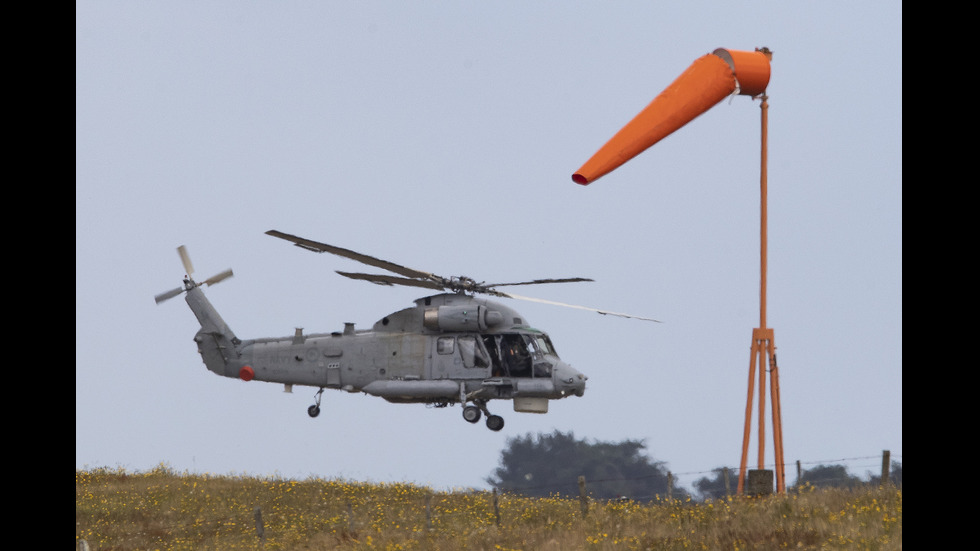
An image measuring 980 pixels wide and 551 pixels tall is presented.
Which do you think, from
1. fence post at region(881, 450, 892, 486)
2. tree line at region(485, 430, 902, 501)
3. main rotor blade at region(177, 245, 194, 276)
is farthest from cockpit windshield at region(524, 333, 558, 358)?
tree line at region(485, 430, 902, 501)

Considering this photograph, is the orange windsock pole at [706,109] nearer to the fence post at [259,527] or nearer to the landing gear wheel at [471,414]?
the landing gear wheel at [471,414]

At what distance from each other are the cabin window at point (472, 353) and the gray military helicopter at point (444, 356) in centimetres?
2

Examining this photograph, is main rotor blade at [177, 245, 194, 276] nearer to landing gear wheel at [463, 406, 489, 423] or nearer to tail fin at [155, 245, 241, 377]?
tail fin at [155, 245, 241, 377]

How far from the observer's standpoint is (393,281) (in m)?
24.1

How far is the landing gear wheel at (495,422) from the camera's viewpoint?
24172mm

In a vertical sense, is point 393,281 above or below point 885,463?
above

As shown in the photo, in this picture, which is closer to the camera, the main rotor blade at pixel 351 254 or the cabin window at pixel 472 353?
the main rotor blade at pixel 351 254

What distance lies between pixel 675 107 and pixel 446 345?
1111 cm

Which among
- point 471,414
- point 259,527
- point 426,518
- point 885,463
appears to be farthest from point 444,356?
point 885,463

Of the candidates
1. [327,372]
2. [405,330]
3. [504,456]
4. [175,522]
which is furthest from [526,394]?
[504,456]

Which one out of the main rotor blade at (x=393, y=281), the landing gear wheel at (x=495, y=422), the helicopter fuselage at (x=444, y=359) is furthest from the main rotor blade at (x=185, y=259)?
the landing gear wheel at (x=495, y=422)

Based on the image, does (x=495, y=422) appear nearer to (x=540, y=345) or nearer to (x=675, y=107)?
(x=540, y=345)
